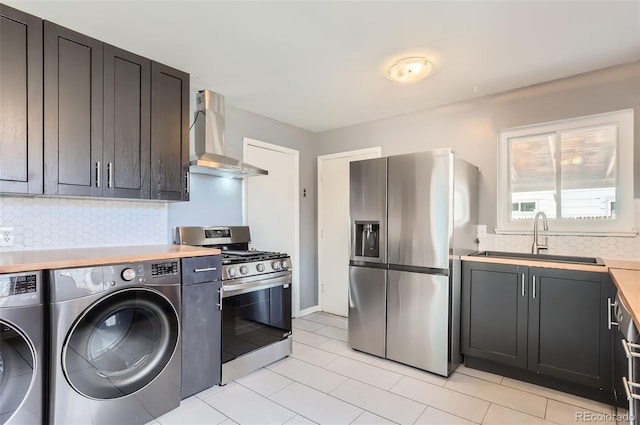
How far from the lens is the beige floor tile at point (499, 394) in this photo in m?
2.06

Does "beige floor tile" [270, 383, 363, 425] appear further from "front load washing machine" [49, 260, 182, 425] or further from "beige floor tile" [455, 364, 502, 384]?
"beige floor tile" [455, 364, 502, 384]

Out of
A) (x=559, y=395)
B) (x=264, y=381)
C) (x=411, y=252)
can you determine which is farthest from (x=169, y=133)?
(x=559, y=395)

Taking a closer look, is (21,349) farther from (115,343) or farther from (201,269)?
(201,269)

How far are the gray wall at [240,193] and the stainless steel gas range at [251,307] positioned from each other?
0.19m

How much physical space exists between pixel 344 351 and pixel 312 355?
1.02 ft

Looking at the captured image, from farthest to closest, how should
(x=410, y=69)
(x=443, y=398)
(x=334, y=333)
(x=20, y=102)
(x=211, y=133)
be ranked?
1. (x=334, y=333)
2. (x=211, y=133)
3. (x=410, y=69)
4. (x=443, y=398)
5. (x=20, y=102)

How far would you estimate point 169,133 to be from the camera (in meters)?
2.42

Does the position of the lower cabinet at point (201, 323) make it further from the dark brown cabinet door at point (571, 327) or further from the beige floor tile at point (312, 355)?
the dark brown cabinet door at point (571, 327)

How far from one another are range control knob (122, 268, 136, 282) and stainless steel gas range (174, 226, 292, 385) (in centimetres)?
59

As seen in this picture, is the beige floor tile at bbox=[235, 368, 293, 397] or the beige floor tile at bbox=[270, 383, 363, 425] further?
the beige floor tile at bbox=[235, 368, 293, 397]

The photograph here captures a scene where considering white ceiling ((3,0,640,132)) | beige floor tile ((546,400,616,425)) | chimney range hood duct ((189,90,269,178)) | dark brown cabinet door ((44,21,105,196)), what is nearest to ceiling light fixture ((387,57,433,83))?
white ceiling ((3,0,640,132))

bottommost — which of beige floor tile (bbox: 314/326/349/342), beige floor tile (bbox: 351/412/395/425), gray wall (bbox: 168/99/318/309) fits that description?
beige floor tile (bbox: 314/326/349/342)

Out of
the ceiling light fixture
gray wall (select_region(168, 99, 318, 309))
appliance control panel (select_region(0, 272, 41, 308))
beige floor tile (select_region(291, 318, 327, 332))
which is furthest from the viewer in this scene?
beige floor tile (select_region(291, 318, 327, 332))

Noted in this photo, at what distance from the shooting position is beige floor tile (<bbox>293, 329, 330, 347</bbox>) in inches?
125
